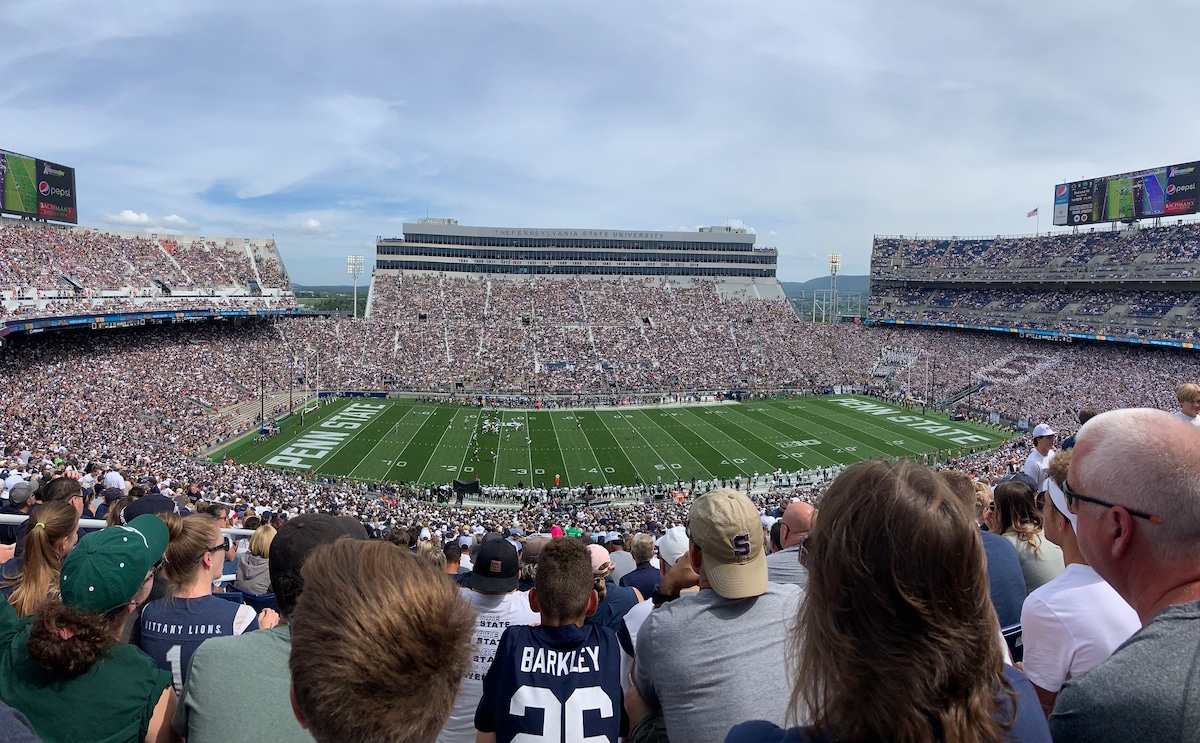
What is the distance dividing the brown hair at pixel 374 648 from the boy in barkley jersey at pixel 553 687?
110 cm

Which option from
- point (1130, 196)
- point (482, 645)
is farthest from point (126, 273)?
point (1130, 196)

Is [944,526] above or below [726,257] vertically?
below

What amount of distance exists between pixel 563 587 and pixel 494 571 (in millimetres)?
1244

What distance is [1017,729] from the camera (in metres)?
1.66

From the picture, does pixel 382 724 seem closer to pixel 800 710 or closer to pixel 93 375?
pixel 800 710

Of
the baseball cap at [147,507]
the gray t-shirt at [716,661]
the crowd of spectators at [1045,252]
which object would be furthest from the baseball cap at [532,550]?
the crowd of spectators at [1045,252]

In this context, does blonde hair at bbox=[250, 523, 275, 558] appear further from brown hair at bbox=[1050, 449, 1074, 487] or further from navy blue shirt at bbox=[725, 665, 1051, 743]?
brown hair at bbox=[1050, 449, 1074, 487]

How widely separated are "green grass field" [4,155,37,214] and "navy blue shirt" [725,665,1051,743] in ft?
200

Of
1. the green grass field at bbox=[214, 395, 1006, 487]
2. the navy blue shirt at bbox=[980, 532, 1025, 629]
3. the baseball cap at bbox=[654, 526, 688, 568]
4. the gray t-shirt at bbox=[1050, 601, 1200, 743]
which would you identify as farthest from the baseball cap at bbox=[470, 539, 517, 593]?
the green grass field at bbox=[214, 395, 1006, 487]

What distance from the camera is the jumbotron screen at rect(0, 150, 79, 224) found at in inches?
1786

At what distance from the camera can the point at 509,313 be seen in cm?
6519

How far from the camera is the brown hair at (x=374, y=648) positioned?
5.66 feet

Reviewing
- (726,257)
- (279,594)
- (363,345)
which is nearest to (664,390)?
Answer: (363,345)

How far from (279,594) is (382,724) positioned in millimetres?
1573
